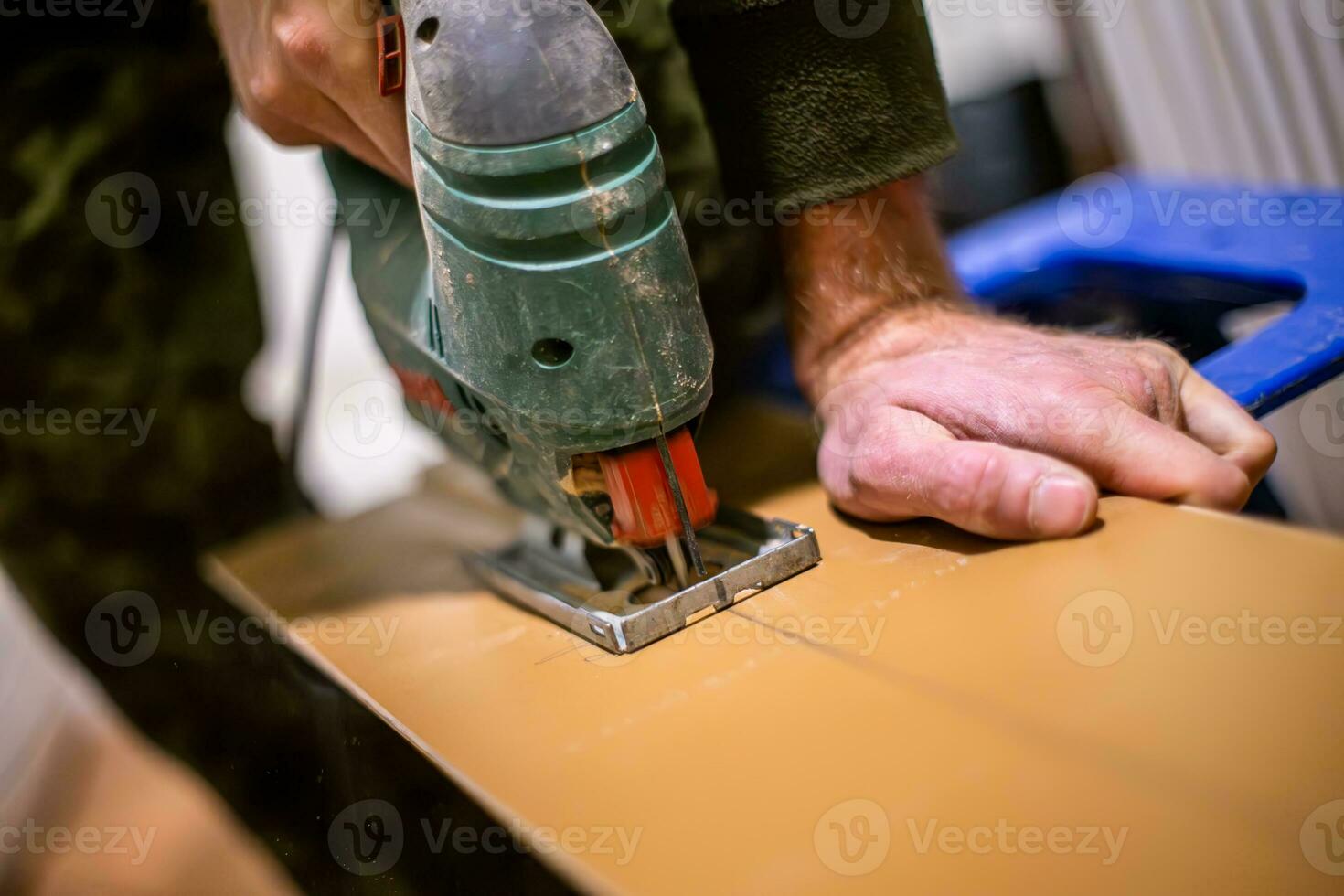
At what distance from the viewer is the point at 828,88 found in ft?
3.08

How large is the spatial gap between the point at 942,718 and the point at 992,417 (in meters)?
0.26

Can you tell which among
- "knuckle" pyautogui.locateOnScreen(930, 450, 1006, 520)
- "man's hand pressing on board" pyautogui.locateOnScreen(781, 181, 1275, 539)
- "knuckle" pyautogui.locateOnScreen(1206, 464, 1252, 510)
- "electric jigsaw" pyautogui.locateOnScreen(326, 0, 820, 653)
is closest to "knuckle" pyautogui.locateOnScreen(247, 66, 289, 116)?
"electric jigsaw" pyautogui.locateOnScreen(326, 0, 820, 653)

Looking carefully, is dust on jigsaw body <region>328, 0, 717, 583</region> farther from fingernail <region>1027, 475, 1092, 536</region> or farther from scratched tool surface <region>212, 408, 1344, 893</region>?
fingernail <region>1027, 475, 1092, 536</region>

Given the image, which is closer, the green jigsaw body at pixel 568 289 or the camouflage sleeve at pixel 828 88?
the green jigsaw body at pixel 568 289

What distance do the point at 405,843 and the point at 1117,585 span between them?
49cm

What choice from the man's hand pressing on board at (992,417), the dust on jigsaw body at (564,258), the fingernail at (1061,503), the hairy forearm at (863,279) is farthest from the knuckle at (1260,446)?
the dust on jigsaw body at (564,258)

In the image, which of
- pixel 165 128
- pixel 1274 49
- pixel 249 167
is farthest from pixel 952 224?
pixel 165 128

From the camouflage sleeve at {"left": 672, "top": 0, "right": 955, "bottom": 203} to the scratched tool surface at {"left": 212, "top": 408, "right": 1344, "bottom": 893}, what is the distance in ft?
1.08

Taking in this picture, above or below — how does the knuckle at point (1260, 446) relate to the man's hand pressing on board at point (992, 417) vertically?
below

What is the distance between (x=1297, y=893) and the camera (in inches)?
17.8

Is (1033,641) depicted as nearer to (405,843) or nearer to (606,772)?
(606,772)

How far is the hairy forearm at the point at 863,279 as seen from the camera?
983 mm

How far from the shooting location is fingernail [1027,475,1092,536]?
0.72m

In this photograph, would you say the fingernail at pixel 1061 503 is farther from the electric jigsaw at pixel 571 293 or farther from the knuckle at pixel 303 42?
the knuckle at pixel 303 42
